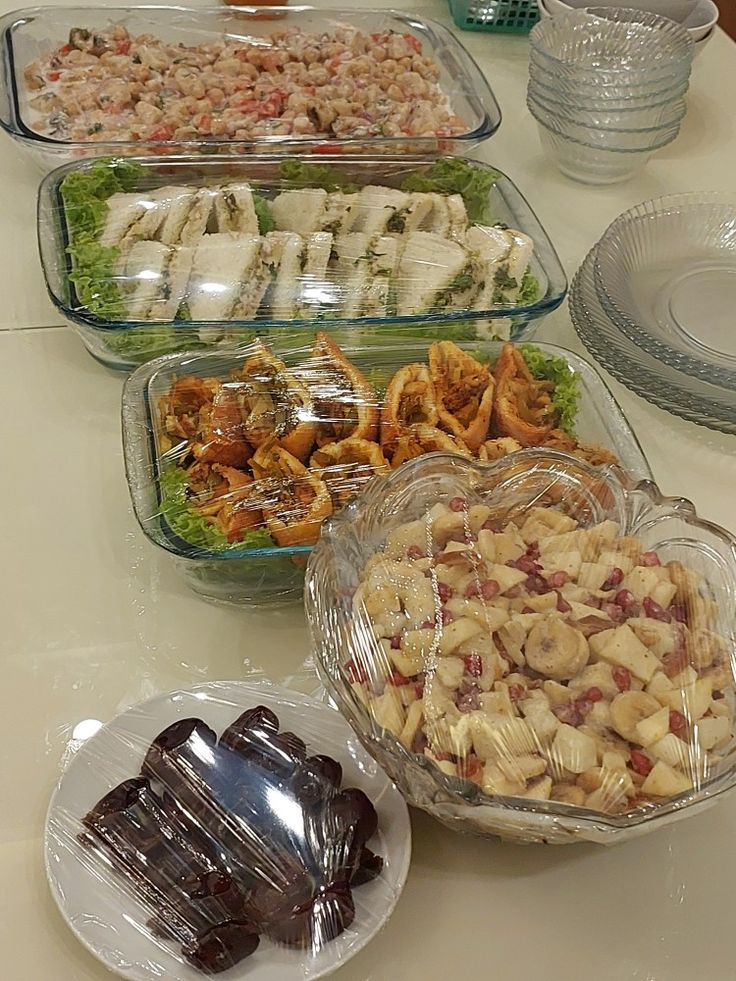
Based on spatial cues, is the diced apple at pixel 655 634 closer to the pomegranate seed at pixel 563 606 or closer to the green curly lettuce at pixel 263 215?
the pomegranate seed at pixel 563 606

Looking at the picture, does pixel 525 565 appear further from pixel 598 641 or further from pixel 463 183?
pixel 463 183

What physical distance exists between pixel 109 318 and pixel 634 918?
0.86 m

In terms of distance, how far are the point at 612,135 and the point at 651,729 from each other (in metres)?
1.19

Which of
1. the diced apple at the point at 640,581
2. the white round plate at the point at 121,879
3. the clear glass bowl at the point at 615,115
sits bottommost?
the white round plate at the point at 121,879

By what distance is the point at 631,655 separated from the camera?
2.29ft

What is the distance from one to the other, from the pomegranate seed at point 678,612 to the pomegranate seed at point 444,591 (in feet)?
0.58

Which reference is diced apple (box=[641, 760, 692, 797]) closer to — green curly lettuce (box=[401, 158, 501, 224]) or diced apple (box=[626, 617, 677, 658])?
diced apple (box=[626, 617, 677, 658])

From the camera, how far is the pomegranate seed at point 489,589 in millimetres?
747

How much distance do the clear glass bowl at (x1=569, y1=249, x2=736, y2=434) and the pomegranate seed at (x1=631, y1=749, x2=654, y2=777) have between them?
65 centimetres

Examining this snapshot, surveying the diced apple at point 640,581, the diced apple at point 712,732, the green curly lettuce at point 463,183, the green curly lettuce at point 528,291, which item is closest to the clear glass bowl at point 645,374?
the green curly lettuce at point 528,291

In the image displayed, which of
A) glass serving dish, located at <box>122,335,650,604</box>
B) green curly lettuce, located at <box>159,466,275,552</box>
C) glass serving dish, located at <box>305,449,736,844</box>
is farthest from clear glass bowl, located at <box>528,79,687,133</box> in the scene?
green curly lettuce, located at <box>159,466,275,552</box>

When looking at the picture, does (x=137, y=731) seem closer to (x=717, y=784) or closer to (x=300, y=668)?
(x=300, y=668)

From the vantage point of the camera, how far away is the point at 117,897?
695 millimetres

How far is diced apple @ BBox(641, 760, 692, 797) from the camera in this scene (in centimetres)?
65
